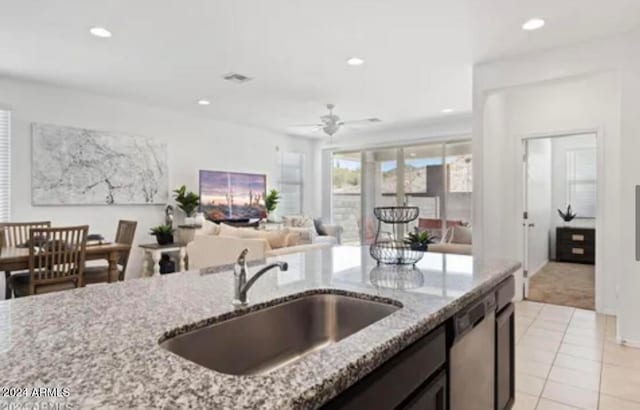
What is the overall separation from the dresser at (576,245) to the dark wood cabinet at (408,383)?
711 cm

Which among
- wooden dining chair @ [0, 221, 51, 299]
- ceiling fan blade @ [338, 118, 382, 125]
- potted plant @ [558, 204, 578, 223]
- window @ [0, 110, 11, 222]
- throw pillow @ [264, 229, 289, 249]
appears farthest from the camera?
potted plant @ [558, 204, 578, 223]

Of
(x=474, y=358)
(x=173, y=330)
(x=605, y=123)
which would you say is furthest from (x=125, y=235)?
(x=605, y=123)

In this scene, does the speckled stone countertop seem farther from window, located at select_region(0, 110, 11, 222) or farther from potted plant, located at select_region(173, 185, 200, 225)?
potted plant, located at select_region(173, 185, 200, 225)

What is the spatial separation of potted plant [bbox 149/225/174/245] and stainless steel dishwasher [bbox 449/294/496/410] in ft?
16.4

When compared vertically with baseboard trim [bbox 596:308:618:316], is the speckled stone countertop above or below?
above

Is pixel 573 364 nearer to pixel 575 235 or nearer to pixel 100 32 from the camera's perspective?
pixel 100 32

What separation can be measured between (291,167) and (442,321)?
740 cm

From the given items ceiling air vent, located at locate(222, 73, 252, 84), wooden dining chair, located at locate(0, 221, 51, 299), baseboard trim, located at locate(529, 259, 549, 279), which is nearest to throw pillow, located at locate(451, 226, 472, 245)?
baseboard trim, located at locate(529, 259, 549, 279)

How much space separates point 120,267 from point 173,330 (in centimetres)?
398

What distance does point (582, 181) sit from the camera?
7.13 m

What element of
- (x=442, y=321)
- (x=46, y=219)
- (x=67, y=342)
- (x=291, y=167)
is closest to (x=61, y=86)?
(x=46, y=219)

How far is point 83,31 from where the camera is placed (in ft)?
10.8

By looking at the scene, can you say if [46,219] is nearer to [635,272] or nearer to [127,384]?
[127,384]

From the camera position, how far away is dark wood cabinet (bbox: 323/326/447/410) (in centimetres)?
86
